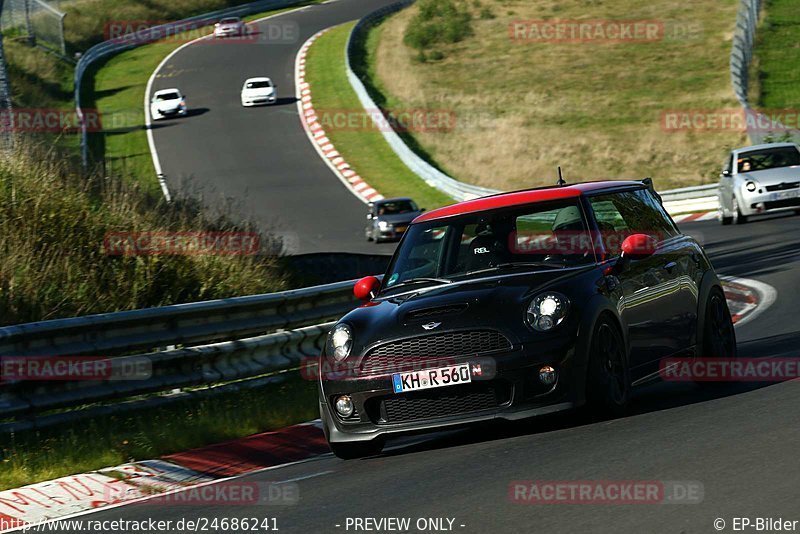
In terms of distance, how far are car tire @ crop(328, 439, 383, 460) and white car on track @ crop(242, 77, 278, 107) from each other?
Answer: 42519mm

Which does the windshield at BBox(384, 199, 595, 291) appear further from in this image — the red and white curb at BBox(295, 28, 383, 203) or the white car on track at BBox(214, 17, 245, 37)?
the white car on track at BBox(214, 17, 245, 37)

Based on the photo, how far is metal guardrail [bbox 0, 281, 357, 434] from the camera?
9.02 metres

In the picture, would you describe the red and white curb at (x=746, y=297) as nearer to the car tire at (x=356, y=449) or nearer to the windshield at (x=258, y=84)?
the car tire at (x=356, y=449)

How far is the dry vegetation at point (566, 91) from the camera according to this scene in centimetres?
3941

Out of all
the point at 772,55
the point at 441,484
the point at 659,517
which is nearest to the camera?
the point at 659,517

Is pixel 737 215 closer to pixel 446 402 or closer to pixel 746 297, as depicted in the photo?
pixel 746 297

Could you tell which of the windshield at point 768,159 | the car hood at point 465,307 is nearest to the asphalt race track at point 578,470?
the car hood at point 465,307

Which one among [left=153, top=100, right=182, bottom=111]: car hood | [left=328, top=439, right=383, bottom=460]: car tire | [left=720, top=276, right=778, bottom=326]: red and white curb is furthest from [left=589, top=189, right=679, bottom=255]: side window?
[left=153, top=100, right=182, bottom=111]: car hood

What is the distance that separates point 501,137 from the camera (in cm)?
4347

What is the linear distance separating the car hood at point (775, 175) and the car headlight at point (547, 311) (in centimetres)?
1796

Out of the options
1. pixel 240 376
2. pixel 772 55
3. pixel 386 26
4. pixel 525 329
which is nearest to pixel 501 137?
pixel 772 55

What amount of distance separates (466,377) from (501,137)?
3623 cm

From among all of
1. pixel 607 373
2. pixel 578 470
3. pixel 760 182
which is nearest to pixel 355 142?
pixel 760 182

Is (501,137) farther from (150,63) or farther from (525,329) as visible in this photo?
(525,329)
